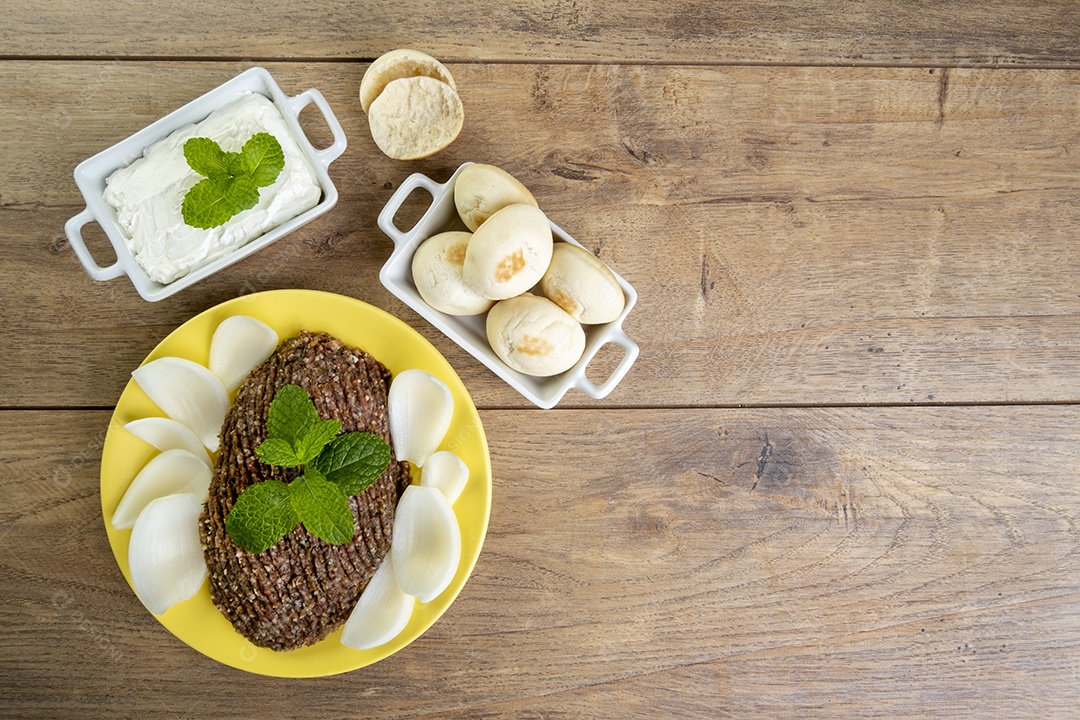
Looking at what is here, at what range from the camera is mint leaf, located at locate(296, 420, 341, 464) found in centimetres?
90

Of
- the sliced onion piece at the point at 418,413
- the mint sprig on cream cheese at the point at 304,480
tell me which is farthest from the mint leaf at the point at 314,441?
the sliced onion piece at the point at 418,413

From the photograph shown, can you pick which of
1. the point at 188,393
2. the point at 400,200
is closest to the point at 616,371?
the point at 400,200

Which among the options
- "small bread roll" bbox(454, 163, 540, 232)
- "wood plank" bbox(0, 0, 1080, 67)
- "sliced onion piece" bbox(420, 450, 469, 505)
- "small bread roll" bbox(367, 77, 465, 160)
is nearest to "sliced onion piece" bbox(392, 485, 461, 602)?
"sliced onion piece" bbox(420, 450, 469, 505)

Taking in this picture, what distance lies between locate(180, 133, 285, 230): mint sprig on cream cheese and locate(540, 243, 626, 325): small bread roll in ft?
1.20

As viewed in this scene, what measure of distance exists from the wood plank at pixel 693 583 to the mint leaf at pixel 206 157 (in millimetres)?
421

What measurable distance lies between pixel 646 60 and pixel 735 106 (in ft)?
0.48

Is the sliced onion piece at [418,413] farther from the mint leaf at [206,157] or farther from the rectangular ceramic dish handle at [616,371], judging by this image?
the mint leaf at [206,157]

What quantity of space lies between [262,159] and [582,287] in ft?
1.39

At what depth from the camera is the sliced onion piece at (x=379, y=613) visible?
1.00 metres

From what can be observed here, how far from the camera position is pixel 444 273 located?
944 millimetres

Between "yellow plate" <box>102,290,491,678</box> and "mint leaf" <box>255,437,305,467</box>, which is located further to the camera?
"yellow plate" <box>102,290,491,678</box>

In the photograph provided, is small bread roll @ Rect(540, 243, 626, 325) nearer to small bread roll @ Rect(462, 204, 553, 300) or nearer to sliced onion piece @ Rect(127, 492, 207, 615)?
small bread roll @ Rect(462, 204, 553, 300)

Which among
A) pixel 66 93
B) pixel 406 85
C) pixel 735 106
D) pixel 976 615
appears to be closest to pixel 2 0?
pixel 66 93

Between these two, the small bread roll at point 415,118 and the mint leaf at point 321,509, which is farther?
the small bread roll at point 415,118
